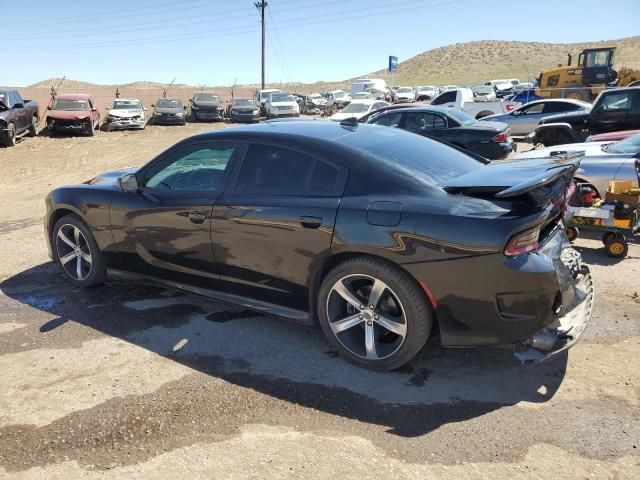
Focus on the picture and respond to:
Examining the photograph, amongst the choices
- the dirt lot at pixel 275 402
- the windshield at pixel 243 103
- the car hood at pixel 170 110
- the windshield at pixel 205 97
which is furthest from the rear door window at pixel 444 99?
the dirt lot at pixel 275 402

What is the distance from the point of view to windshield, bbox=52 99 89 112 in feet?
70.9

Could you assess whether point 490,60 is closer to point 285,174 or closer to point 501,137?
point 501,137


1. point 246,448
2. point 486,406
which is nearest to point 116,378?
point 246,448

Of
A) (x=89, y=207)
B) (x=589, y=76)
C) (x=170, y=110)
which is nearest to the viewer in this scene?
(x=89, y=207)

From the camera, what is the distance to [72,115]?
2091 cm

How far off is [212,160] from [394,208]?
66.0 inches

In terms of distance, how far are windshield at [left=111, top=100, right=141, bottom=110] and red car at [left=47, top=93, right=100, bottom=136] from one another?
86.4 inches

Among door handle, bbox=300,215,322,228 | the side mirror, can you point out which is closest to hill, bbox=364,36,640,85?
the side mirror

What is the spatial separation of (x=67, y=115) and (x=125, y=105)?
15.1ft

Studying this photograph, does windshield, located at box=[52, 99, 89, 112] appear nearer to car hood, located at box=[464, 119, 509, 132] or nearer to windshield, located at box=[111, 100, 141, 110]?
windshield, located at box=[111, 100, 141, 110]

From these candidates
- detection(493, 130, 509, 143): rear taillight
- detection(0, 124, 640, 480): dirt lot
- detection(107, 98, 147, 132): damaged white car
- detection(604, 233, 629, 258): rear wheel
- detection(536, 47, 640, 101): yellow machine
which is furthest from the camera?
detection(536, 47, 640, 101): yellow machine

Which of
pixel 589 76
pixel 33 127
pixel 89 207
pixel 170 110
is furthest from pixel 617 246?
pixel 589 76

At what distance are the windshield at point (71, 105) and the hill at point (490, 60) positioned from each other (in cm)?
7410

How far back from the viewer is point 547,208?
3113 mm
